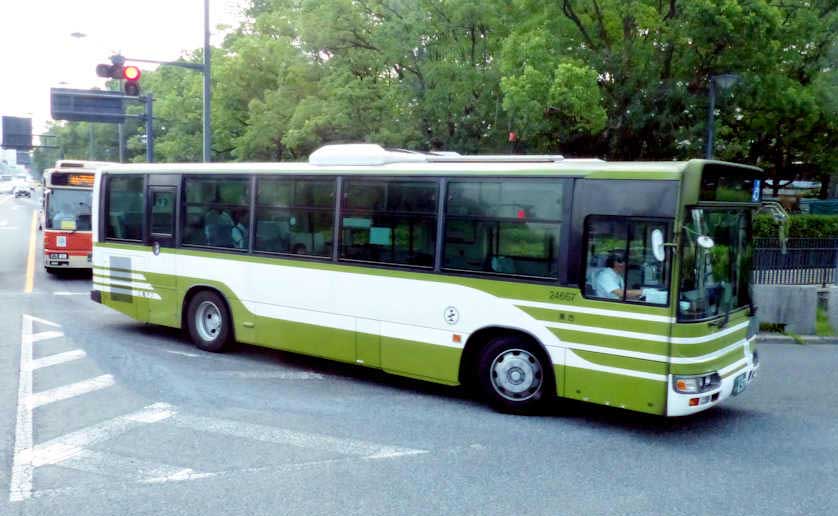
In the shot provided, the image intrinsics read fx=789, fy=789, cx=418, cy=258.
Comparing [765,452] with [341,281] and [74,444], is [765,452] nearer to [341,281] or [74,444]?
[341,281]

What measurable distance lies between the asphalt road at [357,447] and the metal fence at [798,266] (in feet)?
11.4

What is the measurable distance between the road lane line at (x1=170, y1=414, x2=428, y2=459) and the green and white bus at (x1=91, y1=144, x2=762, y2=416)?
1749 millimetres

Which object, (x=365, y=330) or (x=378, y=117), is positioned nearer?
(x=365, y=330)

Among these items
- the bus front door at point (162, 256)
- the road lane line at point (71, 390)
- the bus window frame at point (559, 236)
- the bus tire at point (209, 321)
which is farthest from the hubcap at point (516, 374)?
the bus front door at point (162, 256)

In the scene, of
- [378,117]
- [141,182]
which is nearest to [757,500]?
[141,182]

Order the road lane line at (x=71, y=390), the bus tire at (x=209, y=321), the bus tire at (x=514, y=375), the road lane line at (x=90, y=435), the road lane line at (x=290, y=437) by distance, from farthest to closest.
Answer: the bus tire at (x=209, y=321) → the road lane line at (x=71, y=390) → the bus tire at (x=514, y=375) → the road lane line at (x=290, y=437) → the road lane line at (x=90, y=435)

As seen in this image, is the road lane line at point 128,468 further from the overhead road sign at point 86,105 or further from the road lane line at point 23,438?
the overhead road sign at point 86,105

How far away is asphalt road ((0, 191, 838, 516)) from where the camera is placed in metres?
5.61

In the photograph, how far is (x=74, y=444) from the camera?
6.73 metres

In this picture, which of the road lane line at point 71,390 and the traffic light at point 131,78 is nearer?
the road lane line at point 71,390

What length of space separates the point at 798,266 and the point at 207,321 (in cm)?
Answer: 995

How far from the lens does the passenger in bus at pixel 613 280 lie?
23.5 ft

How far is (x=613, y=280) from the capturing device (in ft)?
23.8

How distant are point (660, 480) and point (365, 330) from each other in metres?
3.89
